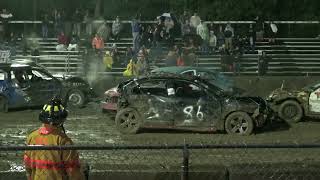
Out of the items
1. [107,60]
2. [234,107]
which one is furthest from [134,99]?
[107,60]

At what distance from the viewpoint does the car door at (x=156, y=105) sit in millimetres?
16250

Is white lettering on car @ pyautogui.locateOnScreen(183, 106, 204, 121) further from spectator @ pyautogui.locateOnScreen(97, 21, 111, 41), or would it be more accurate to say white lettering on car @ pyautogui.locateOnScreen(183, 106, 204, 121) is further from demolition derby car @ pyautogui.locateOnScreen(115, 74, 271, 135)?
spectator @ pyautogui.locateOnScreen(97, 21, 111, 41)

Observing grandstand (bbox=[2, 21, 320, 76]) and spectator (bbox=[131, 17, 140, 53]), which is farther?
spectator (bbox=[131, 17, 140, 53])

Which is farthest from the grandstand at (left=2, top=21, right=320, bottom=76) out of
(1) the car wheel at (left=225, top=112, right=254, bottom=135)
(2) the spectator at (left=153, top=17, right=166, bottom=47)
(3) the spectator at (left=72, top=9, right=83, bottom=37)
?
(1) the car wheel at (left=225, top=112, right=254, bottom=135)

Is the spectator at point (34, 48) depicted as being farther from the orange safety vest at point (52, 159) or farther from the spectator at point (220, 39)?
the orange safety vest at point (52, 159)

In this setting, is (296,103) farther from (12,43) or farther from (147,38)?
(12,43)

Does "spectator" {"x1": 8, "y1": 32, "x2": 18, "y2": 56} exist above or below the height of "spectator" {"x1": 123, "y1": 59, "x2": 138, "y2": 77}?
above

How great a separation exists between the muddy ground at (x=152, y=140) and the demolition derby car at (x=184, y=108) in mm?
290

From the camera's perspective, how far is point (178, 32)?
2862 centimetres

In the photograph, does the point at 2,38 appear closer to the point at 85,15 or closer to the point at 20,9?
the point at 85,15

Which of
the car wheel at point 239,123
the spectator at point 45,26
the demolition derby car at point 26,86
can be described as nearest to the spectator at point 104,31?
the spectator at point 45,26

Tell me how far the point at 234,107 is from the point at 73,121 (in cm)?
474

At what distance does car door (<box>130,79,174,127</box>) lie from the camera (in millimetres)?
16250

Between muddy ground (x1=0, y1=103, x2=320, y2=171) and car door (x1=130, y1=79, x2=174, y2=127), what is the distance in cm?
38
